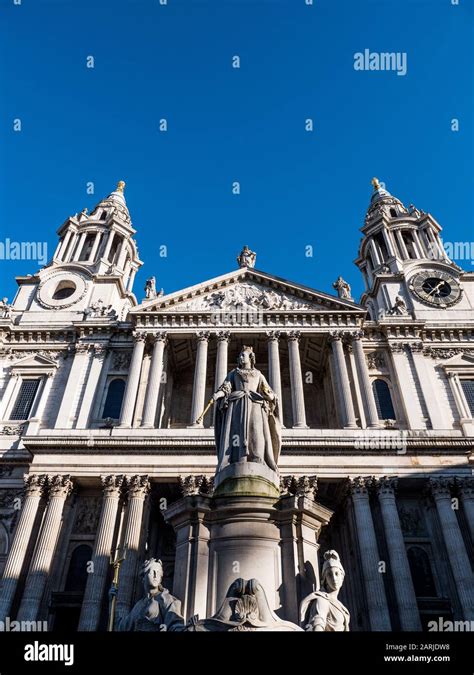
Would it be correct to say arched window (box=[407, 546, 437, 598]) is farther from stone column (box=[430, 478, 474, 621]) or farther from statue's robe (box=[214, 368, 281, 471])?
→ statue's robe (box=[214, 368, 281, 471])

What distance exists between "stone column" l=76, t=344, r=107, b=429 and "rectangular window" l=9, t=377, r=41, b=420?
3600 millimetres

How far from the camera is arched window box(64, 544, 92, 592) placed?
21859 millimetres

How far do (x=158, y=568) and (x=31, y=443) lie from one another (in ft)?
57.8

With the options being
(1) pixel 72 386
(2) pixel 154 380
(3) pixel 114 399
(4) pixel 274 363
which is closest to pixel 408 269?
(4) pixel 274 363

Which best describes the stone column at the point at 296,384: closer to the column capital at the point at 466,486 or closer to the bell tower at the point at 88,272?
the column capital at the point at 466,486

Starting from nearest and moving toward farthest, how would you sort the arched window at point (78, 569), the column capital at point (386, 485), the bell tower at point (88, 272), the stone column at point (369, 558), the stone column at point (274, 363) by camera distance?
1. the stone column at point (369, 558)
2. the arched window at point (78, 569)
3. the column capital at point (386, 485)
4. the stone column at point (274, 363)
5. the bell tower at point (88, 272)

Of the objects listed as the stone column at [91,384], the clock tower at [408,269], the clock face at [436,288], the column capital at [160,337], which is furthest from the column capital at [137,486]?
the clock face at [436,288]

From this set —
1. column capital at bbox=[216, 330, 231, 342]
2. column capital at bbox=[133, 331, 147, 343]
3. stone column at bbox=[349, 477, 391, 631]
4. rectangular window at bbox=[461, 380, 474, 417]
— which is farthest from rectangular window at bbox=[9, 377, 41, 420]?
rectangular window at bbox=[461, 380, 474, 417]

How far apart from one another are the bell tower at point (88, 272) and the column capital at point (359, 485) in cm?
1866

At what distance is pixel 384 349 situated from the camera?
31.4 metres

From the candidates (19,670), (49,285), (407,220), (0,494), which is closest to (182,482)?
(0,494)

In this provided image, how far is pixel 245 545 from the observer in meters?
8.37

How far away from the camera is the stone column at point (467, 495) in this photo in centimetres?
2201

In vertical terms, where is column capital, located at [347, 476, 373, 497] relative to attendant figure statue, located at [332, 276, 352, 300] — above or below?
below
